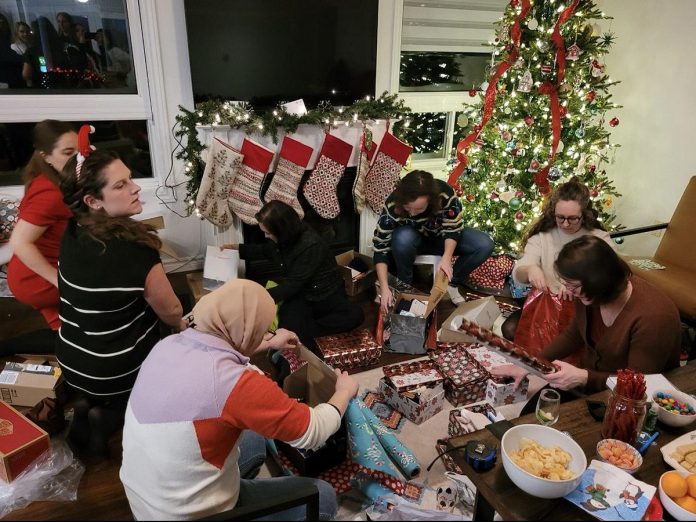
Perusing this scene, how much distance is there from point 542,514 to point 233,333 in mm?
896

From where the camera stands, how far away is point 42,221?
2174mm

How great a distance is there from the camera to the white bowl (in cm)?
119

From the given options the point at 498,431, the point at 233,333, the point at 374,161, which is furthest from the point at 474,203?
the point at 233,333

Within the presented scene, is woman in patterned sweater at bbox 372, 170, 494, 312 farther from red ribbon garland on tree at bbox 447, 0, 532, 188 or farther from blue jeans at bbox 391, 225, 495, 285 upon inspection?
red ribbon garland on tree at bbox 447, 0, 532, 188

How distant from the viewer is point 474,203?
3.93 meters

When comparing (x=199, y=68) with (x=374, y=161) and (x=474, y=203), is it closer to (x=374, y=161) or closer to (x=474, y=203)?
(x=374, y=161)

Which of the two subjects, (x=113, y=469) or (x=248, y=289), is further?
(x=113, y=469)

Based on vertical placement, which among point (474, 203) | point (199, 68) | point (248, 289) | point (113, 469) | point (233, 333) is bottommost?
point (113, 469)

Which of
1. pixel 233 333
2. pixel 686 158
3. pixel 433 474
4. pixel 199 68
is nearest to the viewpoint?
pixel 233 333

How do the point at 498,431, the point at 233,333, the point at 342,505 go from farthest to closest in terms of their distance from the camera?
the point at 342,505, the point at 498,431, the point at 233,333

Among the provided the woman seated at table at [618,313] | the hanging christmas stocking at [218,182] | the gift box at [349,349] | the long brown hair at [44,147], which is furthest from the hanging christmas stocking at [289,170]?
the woman seated at table at [618,313]

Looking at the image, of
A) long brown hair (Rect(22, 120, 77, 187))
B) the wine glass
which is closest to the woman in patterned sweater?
the wine glass

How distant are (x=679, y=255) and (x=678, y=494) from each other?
249 cm

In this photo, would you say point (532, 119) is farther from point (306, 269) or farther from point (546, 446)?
point (546, 446)
